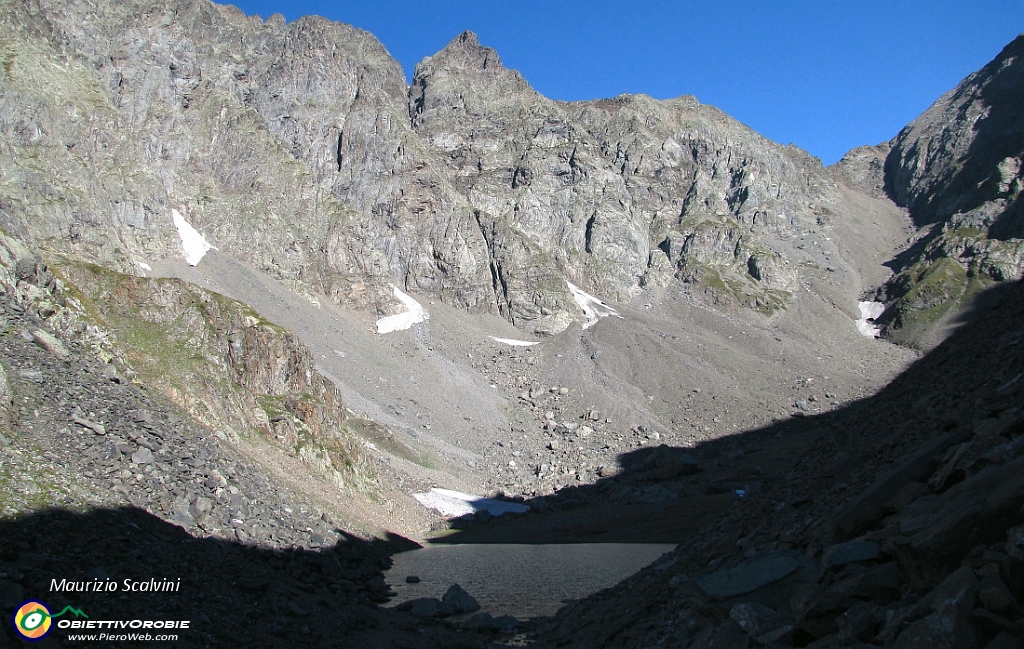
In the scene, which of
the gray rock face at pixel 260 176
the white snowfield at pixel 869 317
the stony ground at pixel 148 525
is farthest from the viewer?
the white snowfield at pixel 869 317

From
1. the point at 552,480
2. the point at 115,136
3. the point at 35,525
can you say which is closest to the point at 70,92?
the point at 115,136

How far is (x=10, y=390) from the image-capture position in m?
21.0

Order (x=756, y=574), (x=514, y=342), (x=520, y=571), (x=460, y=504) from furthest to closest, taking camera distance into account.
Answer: (x=514, y=342)
(x=460, y=504)
(x=520, y=571)
(x=756, y=574)

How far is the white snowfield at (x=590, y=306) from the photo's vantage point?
164750 millimetres

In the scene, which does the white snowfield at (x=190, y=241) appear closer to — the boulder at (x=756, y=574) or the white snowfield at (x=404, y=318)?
the white snowfield at (x=404, y=318)

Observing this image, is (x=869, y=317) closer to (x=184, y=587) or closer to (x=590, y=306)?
(x=590, y=306)

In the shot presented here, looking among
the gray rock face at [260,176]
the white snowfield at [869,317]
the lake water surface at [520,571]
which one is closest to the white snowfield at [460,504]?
the lake water surface at [520,571]

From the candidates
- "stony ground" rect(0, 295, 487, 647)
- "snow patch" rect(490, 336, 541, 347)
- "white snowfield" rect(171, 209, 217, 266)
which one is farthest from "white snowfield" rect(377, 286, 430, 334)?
"stony ground" rect(0, 295, 487, 647)

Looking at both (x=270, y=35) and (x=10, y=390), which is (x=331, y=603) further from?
(x=270, y=35)

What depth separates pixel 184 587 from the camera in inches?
655

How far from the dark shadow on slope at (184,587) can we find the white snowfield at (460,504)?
47262 mm

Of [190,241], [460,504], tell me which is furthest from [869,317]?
[190,241]

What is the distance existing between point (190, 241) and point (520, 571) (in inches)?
4552

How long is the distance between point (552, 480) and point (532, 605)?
62.2 m
